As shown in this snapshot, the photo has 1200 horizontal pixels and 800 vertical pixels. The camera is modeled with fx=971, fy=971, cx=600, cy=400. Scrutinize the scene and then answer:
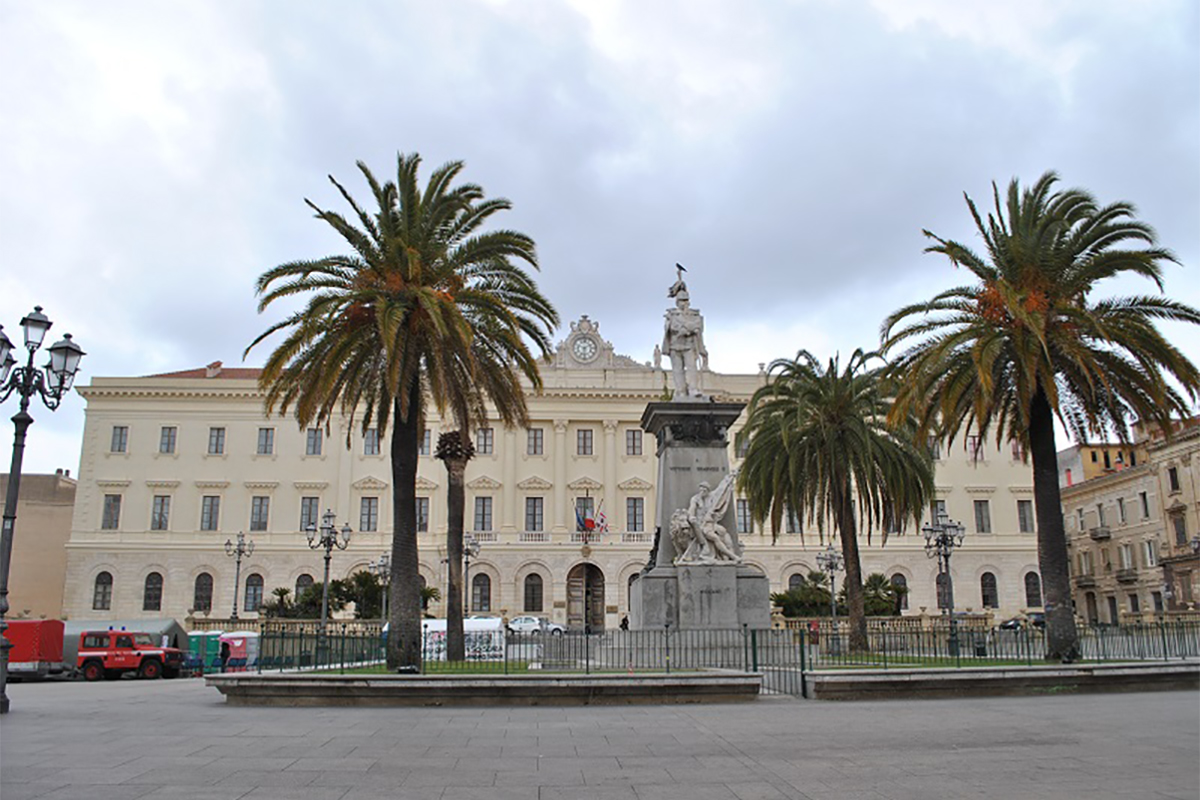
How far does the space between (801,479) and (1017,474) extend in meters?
41.2

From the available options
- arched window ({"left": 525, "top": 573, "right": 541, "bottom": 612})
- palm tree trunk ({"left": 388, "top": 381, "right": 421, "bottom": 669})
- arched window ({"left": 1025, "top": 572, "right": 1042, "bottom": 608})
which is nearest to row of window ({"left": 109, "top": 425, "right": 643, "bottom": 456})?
arched window ({"left": 525, "top": 573, "right": 541, "bottom": 612})

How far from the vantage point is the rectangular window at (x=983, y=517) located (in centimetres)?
6400

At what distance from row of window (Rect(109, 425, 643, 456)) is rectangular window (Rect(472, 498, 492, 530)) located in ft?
10.2

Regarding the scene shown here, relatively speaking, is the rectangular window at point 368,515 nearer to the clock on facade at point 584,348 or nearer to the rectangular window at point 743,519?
the clock on facade at point 584,348

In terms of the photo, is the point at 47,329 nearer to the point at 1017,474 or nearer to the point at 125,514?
the point at 125,514

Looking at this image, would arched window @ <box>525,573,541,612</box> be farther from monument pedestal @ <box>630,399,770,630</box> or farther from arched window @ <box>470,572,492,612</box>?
monument pedestal @ <box>630,399,770,630</box>

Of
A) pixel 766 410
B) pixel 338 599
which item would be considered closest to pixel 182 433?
pixel 338 599

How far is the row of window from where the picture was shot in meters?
60.8

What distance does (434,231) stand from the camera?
69.3ft

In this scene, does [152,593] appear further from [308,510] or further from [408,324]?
[408,324]

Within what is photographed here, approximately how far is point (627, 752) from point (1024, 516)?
6136cm

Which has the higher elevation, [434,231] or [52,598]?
[434,231]

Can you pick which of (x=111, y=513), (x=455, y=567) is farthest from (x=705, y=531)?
(x=111, y=513)

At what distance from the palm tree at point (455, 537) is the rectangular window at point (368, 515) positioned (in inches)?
1288
